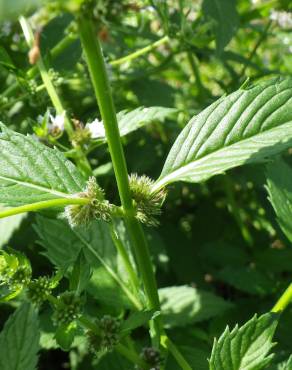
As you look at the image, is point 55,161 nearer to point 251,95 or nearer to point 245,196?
point 251,95

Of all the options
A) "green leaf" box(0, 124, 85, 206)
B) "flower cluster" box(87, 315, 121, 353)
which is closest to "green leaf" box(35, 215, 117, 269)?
"flower cluster" box(87, 315, 121, 353)

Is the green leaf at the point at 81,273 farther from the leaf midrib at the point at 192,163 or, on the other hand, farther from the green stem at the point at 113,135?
the leaf midrib at the point at 192,163

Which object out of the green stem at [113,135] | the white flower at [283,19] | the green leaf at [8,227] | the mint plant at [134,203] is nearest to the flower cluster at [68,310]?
the mint plant at [134,203]

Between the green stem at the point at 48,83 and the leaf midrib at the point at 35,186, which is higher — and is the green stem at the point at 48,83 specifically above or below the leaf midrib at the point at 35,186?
above

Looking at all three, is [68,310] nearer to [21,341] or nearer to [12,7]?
[21,341]

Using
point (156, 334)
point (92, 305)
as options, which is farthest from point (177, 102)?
point (156, 334)

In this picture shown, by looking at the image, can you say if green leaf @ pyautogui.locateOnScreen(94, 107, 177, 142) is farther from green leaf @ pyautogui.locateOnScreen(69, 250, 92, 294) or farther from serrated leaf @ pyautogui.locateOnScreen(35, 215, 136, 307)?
green leaf @ pyautogui.locateOnScreen(69, 250, 92, 294)
